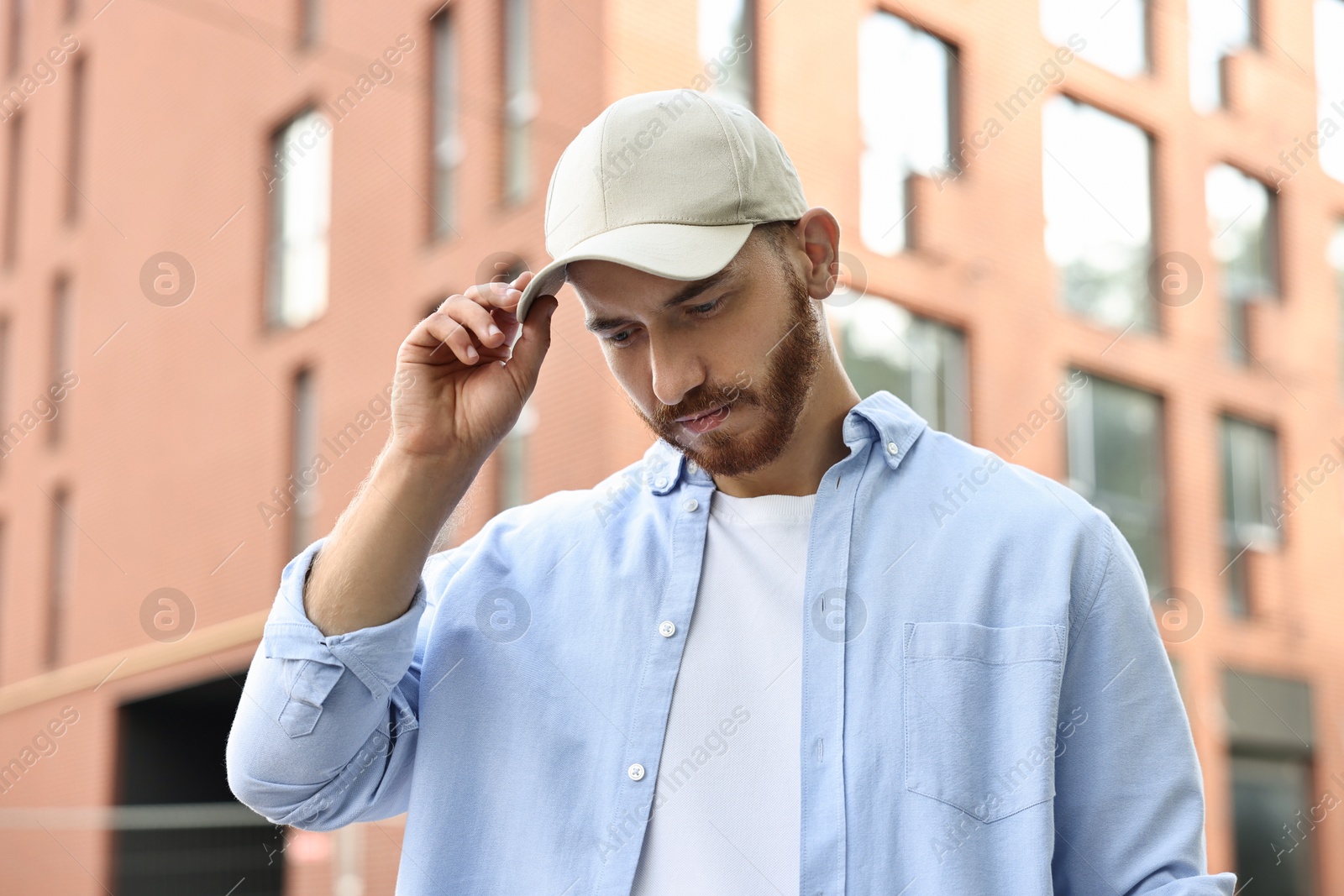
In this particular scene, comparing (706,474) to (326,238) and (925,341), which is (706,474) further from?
(326,238)

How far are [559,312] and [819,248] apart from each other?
7337 millimetres

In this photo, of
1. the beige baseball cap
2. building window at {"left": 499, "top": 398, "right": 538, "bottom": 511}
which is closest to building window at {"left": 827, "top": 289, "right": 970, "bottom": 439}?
building window at {"left": 499, "top": 398, "right": 538, "bottom": 511}

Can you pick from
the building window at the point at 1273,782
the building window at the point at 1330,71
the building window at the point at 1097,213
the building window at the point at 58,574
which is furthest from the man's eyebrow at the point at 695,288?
the building window at the point at 58,574

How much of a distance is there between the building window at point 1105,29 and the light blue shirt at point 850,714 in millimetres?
12189

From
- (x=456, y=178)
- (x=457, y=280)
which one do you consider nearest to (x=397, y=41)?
(x=456, y=178)

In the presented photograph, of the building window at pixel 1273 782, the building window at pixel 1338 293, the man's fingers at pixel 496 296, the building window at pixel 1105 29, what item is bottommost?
the building window at pixel 1273 782

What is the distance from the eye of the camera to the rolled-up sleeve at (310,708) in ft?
5.70

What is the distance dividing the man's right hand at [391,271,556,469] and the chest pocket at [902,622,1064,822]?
2.03 feet

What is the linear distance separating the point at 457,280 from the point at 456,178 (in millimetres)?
912

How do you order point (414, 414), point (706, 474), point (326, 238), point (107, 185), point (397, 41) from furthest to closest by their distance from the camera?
point (107, 185)
point (326, 238)
point (397, 41)
point (706, 474)
point (414, 414)

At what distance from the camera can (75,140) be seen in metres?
17.7

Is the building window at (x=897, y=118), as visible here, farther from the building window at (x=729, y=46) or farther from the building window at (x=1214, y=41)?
the building window at (x=1214, y=41)

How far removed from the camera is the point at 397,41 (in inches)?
479

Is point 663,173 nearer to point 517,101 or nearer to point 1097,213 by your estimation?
point 517,101
